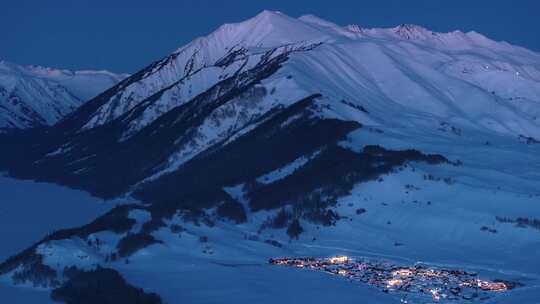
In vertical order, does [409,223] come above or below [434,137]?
below

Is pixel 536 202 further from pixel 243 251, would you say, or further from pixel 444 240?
pixel 243 251

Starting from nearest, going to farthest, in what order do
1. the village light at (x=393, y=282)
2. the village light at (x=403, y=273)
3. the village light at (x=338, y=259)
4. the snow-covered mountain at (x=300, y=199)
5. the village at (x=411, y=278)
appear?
the village at (x=411, y=278) → the village light at (x=393, y=282) → the snow-covered mountain at (x=300, y=199) → the village light at (x=403, y=273) → the village light at (x=338, y=259)

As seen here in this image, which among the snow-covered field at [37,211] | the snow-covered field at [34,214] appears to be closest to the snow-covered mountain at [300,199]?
the snow-covered field at [34,214]

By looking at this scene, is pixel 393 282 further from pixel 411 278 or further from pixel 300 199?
pixel 300 199

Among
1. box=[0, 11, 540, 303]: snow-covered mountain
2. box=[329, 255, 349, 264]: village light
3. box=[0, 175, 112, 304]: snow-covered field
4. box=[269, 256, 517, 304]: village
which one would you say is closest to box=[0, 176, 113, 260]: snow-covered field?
box=[0, 175, 112, 304]: snow-covered field

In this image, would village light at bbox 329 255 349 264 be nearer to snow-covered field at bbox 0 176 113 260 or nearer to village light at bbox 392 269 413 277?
village light at bbox 392 269 413 277

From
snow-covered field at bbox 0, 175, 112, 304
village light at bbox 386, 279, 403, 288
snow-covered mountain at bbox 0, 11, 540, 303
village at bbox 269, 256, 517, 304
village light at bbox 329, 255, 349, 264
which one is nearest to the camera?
village at bbox 269, 256, 517, 304

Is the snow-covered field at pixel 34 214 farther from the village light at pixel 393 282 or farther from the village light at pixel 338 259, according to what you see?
the village light at pixel 393 282

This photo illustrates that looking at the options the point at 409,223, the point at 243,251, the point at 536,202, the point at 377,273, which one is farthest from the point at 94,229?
the point at 536,202

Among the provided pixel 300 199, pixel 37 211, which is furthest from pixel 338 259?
pixel 37 211
